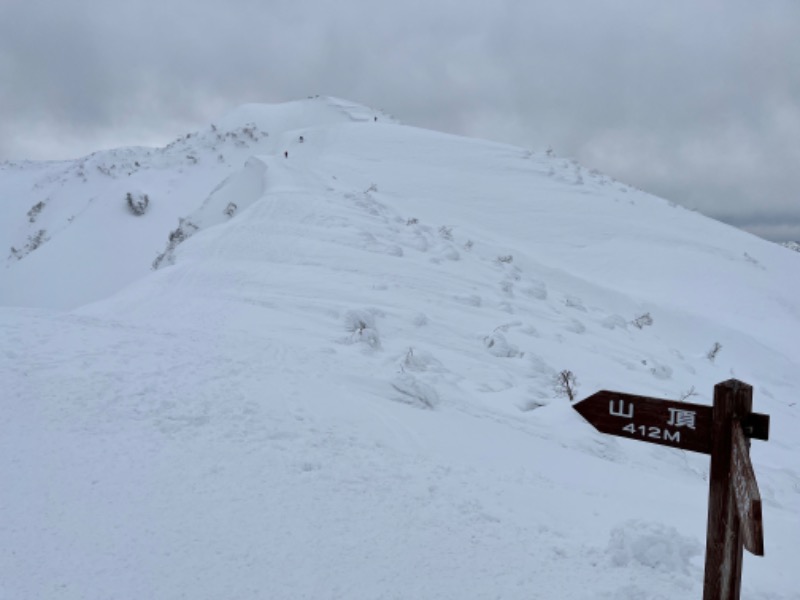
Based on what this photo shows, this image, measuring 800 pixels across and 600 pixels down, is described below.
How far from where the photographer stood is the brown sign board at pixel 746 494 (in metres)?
1.88

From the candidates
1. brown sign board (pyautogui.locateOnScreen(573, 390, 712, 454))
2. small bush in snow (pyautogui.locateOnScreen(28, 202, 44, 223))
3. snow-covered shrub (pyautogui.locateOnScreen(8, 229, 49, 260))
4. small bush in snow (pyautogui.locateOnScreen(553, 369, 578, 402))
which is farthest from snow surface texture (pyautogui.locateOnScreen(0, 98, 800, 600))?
small bush in snow (pyautogui.locateOnScreen(28, 202, 44, 223))

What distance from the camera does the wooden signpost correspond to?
93.5 inches

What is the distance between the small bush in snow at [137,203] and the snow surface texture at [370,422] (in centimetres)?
1560

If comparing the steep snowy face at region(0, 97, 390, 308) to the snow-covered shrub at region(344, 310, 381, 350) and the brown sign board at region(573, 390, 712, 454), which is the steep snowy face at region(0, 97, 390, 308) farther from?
the brown sign board at region(573, 390, 712, 454)

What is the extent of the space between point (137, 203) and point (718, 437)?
94.7 feet

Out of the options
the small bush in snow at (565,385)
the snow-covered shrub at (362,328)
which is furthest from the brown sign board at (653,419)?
the snow-covered shrub at (362,328)

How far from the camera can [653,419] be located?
9.14 ft

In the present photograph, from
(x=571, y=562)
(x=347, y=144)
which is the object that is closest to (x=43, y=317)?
(x=571, y=562)

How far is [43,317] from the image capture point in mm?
6629

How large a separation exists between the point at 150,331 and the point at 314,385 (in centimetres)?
232

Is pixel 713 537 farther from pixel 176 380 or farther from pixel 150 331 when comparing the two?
pixel 150 331

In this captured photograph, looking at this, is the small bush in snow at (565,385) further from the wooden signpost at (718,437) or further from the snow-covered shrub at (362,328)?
the wooden signpost at (718,437)

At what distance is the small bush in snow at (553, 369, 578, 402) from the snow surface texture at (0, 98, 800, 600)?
137 millimetres

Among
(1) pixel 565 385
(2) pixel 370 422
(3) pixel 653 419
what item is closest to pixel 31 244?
(1) pixel 565 385
